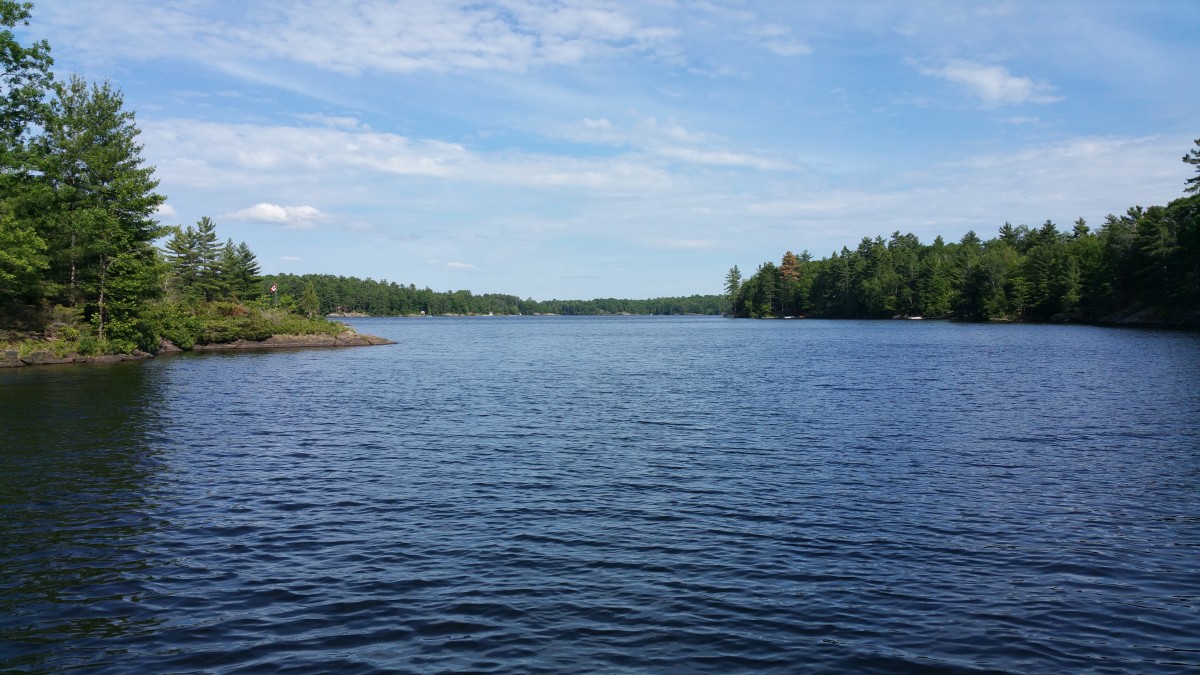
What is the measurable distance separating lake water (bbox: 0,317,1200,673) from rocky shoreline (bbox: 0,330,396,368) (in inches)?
1029

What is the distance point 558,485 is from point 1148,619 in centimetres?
1224

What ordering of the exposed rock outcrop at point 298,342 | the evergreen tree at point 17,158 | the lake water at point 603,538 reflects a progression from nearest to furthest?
1. the lake water at point 603,538
2. the evergreen tree at point 17,158
3. the exposed rock outcrop at point 298,342

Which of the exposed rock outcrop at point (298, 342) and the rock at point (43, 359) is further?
the exposed rock outcrop at point (298, 342)

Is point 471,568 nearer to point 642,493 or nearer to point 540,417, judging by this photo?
point 642,493

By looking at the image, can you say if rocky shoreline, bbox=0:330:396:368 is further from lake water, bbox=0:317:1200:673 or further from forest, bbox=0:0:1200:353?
lake water, bbox=0:317:1200:673

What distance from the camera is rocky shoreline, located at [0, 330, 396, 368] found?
175 ft

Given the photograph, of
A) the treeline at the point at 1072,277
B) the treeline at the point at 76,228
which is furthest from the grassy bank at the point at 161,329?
the treeline at the point at 1072,277

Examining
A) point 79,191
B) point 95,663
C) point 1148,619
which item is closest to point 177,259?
point 79,191

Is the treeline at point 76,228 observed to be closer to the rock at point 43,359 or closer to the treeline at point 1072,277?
the rock at point 43,359

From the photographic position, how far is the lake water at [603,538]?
1005 cm

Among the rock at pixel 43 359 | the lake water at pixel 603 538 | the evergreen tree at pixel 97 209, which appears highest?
the evergreen tree at pixel 97 209

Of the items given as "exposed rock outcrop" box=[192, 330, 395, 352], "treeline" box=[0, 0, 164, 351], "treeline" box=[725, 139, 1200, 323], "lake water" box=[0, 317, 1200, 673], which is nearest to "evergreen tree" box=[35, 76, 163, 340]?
"treeline" box=[0, 0, 164, 351]

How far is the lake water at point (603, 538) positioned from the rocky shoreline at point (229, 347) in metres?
26.1

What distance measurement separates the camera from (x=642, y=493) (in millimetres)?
18188
